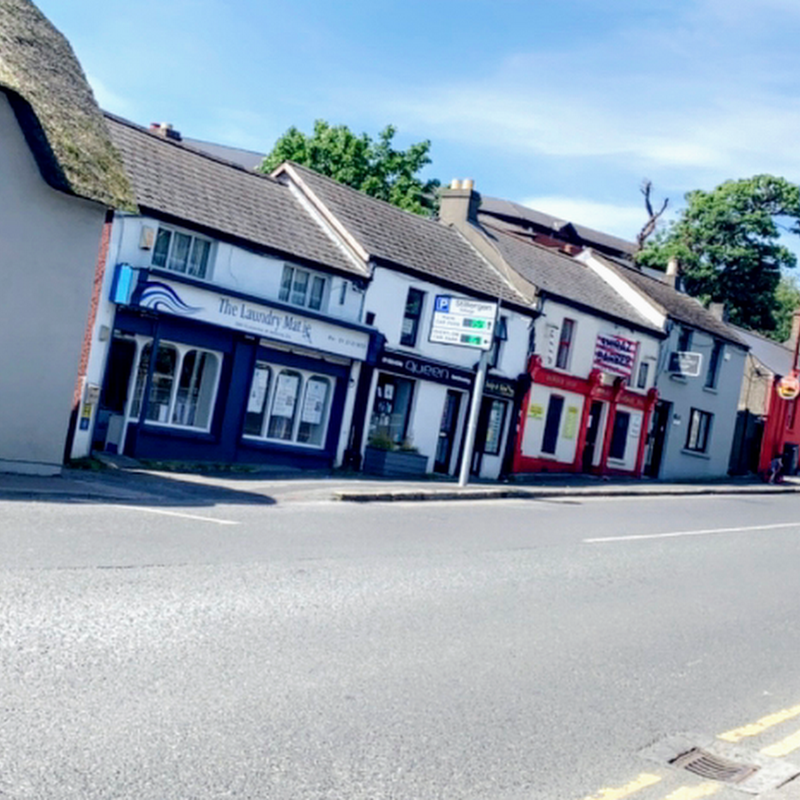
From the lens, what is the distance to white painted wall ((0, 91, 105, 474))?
1778 cm

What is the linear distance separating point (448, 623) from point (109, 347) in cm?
1460

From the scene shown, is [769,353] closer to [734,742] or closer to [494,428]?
[494,428]

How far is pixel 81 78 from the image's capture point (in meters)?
21.9

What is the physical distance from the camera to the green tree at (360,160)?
50.1m

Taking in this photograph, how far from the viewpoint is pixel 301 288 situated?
89.9 ft

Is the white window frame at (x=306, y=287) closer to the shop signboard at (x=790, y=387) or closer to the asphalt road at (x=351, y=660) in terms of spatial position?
the asphalt road at (x=351, y=660)

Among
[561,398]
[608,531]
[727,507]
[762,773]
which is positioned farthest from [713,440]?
[762,773]

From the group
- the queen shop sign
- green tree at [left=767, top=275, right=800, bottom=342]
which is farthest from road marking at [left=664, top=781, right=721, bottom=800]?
green tree at [left=767, top=275, right=800, bottom=342]

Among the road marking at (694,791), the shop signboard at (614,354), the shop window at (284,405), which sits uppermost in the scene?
the shop signboard at (614,354)

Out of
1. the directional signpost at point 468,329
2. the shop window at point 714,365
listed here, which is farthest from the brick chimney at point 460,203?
the shop window at point 714,365

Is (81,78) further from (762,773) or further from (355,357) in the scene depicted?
(762,773)

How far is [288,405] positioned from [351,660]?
63.2 feet

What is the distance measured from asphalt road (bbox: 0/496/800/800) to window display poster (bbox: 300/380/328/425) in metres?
12.1

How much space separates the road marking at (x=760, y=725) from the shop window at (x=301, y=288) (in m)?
19.4
